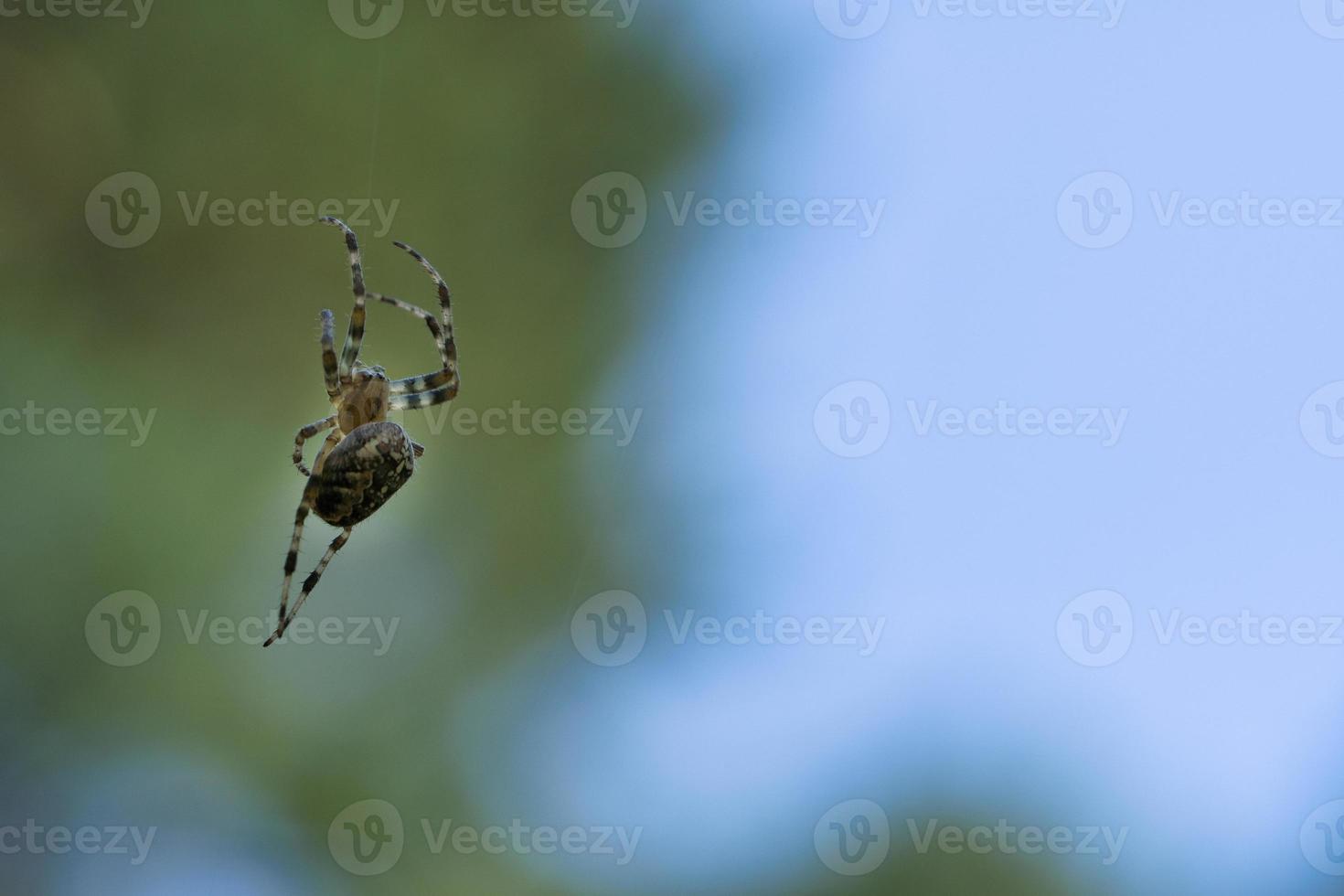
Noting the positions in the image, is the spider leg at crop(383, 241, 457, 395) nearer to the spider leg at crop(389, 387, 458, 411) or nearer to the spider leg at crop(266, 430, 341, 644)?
the spider leg at crop(389, 387, 458, 411)

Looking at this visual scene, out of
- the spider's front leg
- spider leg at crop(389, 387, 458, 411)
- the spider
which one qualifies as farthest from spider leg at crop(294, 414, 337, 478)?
spider leg at crop(389, 387, 458, 411)

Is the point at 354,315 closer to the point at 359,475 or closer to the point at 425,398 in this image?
the point at 425,398

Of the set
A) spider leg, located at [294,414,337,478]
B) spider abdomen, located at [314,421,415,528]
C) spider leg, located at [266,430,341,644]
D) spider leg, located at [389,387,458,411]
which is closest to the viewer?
spider abdomen, located at [314,421,415,528]

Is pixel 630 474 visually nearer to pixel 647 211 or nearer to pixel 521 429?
pixel 521 429

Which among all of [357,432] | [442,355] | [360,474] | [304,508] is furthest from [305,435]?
[442,355]

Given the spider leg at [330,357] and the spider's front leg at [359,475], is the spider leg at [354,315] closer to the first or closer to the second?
the spider leg at [330,357]

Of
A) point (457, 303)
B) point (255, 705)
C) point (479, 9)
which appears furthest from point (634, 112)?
point (255, 705)

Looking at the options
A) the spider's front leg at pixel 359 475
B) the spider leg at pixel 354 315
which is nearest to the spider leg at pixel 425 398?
the spider leg at pixel 354 315
